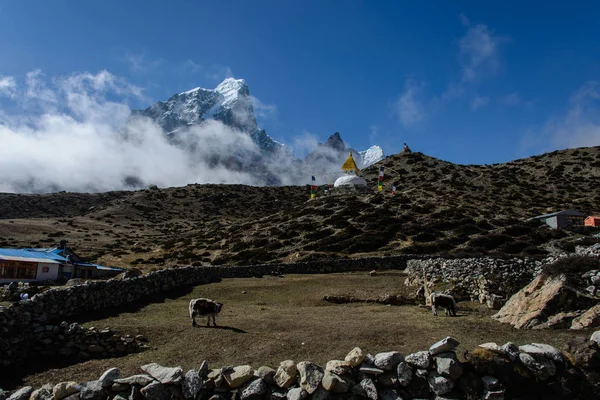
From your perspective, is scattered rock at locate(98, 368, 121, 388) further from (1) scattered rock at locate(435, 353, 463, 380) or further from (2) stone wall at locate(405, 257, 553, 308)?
(2) stone wall at locate(405, 257, 553, 308)

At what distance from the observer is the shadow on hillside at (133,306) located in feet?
51.5

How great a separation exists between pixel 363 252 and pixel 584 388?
1440 inches

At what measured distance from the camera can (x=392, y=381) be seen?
6.70 m

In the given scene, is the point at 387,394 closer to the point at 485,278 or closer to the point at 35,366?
the point at 35,366

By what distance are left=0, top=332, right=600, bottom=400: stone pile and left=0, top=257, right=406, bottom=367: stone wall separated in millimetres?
5352

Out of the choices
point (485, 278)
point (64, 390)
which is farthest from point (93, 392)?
point (485, 278)

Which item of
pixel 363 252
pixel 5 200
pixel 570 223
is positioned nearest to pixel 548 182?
pixel 570 223

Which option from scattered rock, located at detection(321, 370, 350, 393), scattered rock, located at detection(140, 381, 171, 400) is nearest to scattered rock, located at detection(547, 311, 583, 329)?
scattered rock, located at detection(321, 370, 350, 393)

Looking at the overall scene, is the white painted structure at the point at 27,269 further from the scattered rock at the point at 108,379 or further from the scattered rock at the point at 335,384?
the scattered rock at the point at 335,384

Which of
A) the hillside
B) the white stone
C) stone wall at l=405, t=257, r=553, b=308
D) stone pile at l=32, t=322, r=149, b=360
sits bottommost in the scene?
stone pile at l=32, t=322, r=149, b=360

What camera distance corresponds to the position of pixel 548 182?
74.3m

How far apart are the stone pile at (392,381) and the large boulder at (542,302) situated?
3758mm

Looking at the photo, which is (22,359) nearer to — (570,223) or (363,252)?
(363,252)

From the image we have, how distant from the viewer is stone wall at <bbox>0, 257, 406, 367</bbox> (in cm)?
1145
